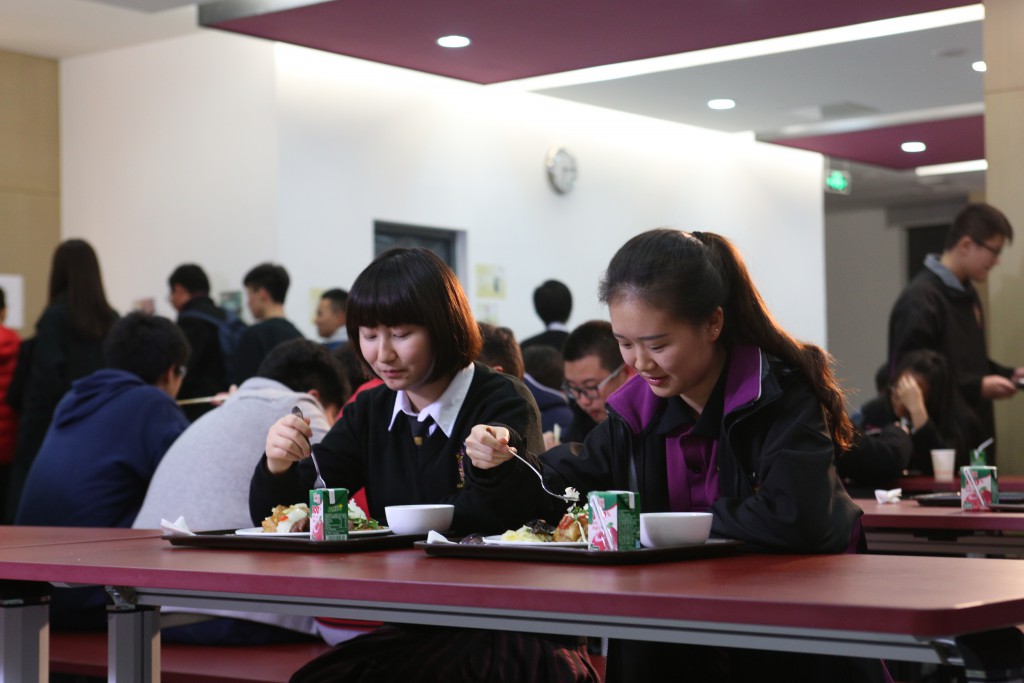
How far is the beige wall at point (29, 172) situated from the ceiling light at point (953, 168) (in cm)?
684

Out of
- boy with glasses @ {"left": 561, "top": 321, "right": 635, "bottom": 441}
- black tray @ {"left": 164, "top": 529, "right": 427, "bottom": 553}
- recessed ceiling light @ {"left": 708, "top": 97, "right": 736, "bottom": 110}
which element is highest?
recessed ceiling light @ {"left": 708, "top": 97, "right": 736, "bottom": 110}

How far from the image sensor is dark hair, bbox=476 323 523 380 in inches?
151

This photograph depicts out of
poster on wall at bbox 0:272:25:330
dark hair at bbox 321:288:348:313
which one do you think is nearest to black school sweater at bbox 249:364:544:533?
dark hair at bbox 321:288:348:313

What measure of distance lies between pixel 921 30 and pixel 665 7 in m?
1.37

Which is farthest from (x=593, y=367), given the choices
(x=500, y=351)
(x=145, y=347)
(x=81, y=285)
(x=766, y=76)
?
(x=766, y=76)

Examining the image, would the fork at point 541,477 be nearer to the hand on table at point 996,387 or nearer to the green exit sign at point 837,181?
the hand on table at point 996,387

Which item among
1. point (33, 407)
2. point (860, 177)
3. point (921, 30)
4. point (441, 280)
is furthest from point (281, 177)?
point (860, 177)

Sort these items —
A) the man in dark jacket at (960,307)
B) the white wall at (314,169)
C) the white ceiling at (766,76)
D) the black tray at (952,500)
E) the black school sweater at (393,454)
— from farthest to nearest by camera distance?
the white wall at (314,169)
the white ceiling at (766,76)
the man in dark jacket at (960,307)
the black tray at (952,500)
the black school sweater at (393,454)

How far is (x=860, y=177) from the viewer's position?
40.0ft

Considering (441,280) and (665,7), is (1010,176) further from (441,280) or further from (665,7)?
(441,280)

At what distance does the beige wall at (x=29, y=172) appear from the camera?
793 cm

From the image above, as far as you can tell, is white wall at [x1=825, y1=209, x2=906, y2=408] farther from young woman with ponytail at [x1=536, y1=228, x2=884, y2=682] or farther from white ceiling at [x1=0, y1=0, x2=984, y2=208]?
young woman with ponytail at [x1=536, y1=228, x2=884, y2=682]

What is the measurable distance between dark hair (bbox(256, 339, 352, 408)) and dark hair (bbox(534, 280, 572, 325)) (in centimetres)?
296

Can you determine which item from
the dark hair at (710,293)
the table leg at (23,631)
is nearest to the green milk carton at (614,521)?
the dark hair at (710,293)
